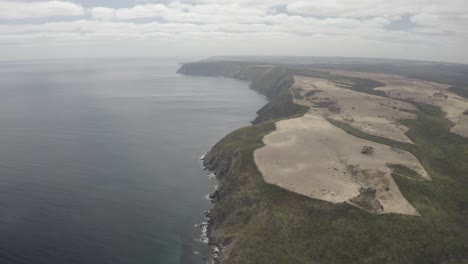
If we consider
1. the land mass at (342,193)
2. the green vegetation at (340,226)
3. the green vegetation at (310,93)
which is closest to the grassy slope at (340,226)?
the green vegetation at (340,226)

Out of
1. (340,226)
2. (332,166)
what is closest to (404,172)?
(332,166)

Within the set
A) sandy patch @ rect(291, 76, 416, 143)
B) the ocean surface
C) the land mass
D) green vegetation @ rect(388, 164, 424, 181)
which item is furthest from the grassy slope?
sandy patch @ rect(291, 76, 416, 143)

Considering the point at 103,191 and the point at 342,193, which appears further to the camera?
the point at 103,191

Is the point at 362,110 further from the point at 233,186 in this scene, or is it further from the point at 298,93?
the point at 233,186

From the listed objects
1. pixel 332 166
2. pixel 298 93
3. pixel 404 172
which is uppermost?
pixel 298 93

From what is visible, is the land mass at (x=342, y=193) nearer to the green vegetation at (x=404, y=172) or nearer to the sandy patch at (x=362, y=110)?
the green vegetation at (x=404, y=172)

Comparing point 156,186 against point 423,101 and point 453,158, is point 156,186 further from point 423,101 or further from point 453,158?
point 423,101

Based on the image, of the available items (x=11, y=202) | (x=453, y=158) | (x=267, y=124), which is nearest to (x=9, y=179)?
(x=11, y=202)
